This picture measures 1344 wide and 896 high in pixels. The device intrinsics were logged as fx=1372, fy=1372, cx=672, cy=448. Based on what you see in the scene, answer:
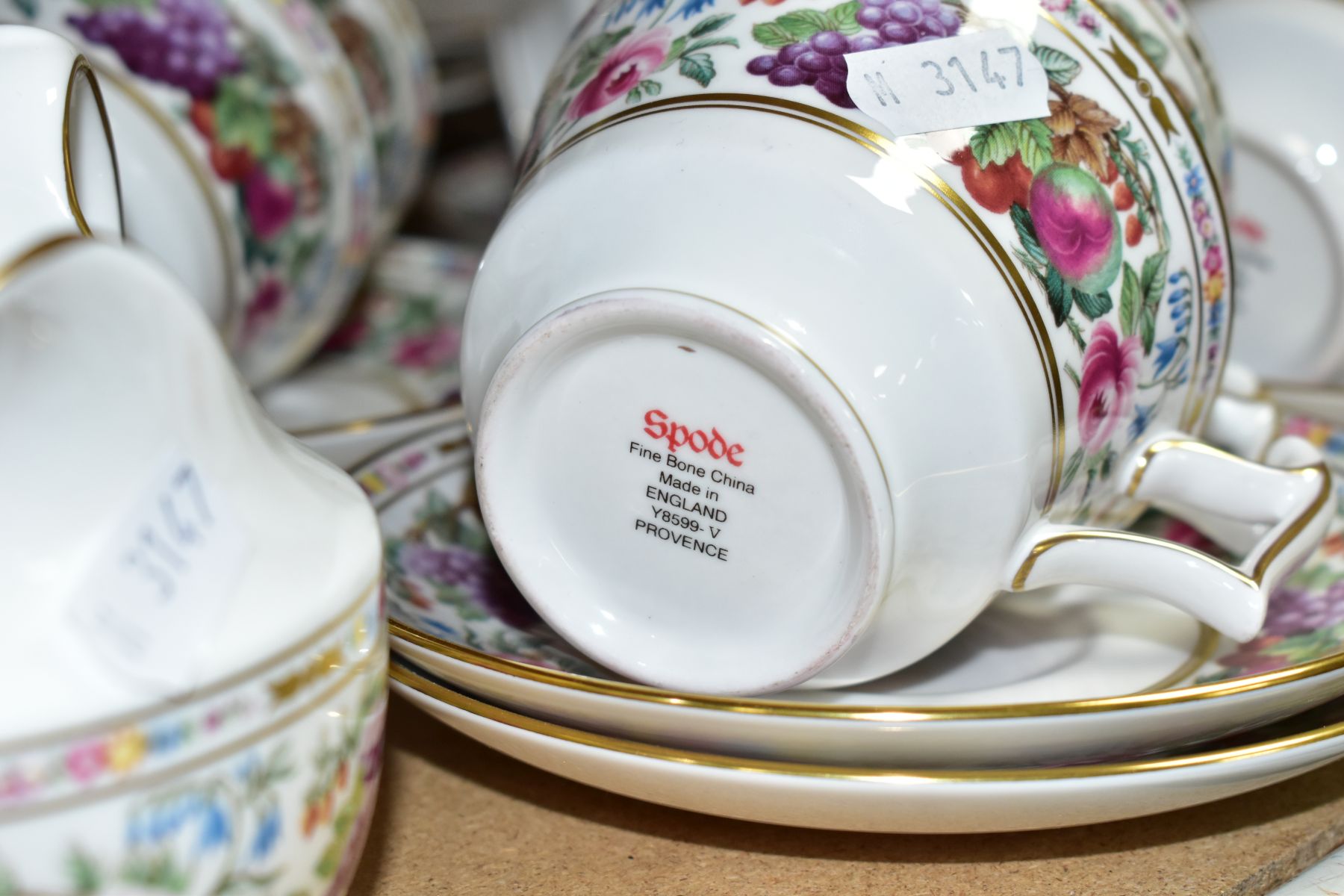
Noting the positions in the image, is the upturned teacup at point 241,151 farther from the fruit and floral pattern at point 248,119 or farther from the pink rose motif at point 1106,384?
the pink rose motif at point 1106,384

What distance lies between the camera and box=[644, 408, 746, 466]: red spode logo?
1.42ft

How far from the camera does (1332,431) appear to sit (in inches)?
27.2

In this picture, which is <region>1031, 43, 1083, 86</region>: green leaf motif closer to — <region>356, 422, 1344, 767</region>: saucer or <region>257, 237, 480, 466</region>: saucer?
<region>356, 422, 1344, 767</region>: saucer

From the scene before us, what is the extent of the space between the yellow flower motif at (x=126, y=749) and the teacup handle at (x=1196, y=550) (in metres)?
0.27

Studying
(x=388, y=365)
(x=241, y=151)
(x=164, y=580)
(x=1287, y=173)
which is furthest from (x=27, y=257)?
(x=1287, y=173)

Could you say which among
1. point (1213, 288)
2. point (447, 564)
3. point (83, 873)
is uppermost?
point (1213, 288)

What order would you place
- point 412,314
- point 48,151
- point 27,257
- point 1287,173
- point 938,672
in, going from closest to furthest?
point 27,257 < point 48,151 < point 938,672 < point 1287,173 < point 412,314

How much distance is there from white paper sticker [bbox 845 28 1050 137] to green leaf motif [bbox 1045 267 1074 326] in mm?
52

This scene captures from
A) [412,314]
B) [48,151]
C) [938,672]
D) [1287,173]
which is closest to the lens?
[48,151]

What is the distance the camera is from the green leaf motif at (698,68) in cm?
44

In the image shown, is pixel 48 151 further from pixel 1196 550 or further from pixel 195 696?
pixel 1196 550

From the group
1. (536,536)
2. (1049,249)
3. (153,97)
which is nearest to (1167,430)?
(1049,249)

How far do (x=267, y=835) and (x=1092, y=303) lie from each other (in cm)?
29

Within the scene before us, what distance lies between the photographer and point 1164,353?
0.48 m
